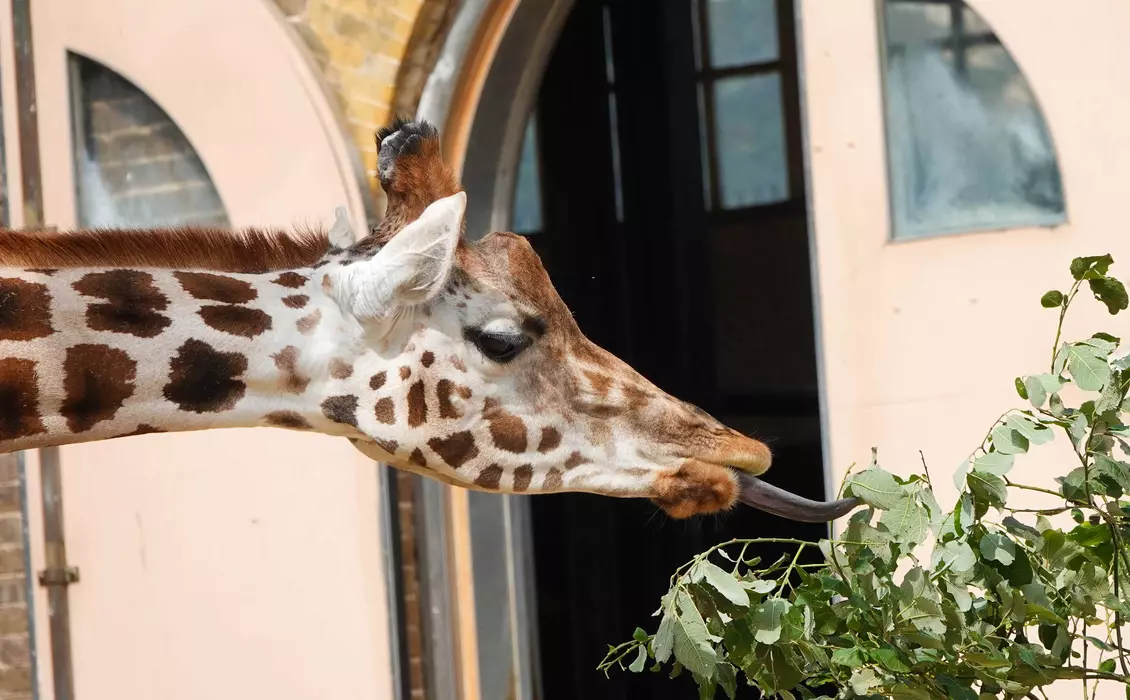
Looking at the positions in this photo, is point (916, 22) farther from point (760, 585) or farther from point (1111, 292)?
point (760, 585)

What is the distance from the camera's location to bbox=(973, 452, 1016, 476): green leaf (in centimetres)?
115

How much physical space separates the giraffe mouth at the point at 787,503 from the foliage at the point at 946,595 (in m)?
0.20

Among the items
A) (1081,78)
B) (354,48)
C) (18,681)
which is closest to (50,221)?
(354,48)

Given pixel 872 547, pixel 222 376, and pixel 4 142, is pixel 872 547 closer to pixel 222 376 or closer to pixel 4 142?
pixel 222 376

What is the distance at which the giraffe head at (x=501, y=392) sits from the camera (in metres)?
1.48

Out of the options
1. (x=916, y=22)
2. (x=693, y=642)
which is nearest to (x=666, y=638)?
(x=693, y=642)

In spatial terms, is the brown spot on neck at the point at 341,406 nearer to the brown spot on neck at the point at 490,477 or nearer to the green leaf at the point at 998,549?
the brown spot on neck at the point at 490,477

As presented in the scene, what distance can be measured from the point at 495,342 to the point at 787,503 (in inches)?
16.5

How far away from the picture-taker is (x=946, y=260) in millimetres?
2252

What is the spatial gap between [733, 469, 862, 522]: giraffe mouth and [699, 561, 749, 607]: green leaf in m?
0.27

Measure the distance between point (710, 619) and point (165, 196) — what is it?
2.41 metres

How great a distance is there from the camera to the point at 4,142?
3.23 m

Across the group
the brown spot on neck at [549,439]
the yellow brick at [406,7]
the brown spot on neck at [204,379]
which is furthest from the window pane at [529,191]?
the brown spot on neck at [204,379]

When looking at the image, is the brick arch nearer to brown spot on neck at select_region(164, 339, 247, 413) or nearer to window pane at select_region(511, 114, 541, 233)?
window pane at select_region(511, 114, 541, 233)
